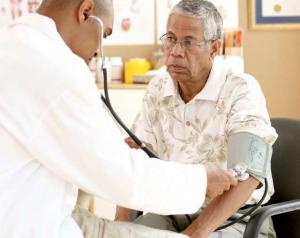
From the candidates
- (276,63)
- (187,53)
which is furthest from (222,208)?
(276,63)

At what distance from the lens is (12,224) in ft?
3.46

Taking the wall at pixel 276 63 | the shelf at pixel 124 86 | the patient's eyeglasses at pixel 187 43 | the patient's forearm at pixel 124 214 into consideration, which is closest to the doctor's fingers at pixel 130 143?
the patient's forearm at pixel 124 214

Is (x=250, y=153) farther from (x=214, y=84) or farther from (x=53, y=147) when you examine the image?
(x=53, y=147)

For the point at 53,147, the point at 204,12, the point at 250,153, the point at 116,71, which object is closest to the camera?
the point at 53,147

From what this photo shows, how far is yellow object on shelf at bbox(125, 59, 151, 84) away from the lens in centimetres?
336

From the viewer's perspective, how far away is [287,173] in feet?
5.45

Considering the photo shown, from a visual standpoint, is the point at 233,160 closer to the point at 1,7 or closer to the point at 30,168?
the point at 30,168

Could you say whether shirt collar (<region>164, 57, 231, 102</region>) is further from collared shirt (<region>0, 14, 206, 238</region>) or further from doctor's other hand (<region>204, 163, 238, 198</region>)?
collared shirt (<region>0, 14, 206, 238</region>)

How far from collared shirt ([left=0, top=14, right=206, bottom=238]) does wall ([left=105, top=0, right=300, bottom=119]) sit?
2.45 metres

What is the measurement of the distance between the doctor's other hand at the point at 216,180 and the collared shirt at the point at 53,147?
0.12 m

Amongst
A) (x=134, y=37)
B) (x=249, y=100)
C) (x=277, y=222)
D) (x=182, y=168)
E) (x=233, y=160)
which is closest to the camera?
(x=182, y=168)

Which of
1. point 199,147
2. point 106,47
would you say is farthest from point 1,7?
point 199,147

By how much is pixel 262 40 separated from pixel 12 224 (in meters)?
2.69

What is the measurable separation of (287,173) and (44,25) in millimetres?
939
